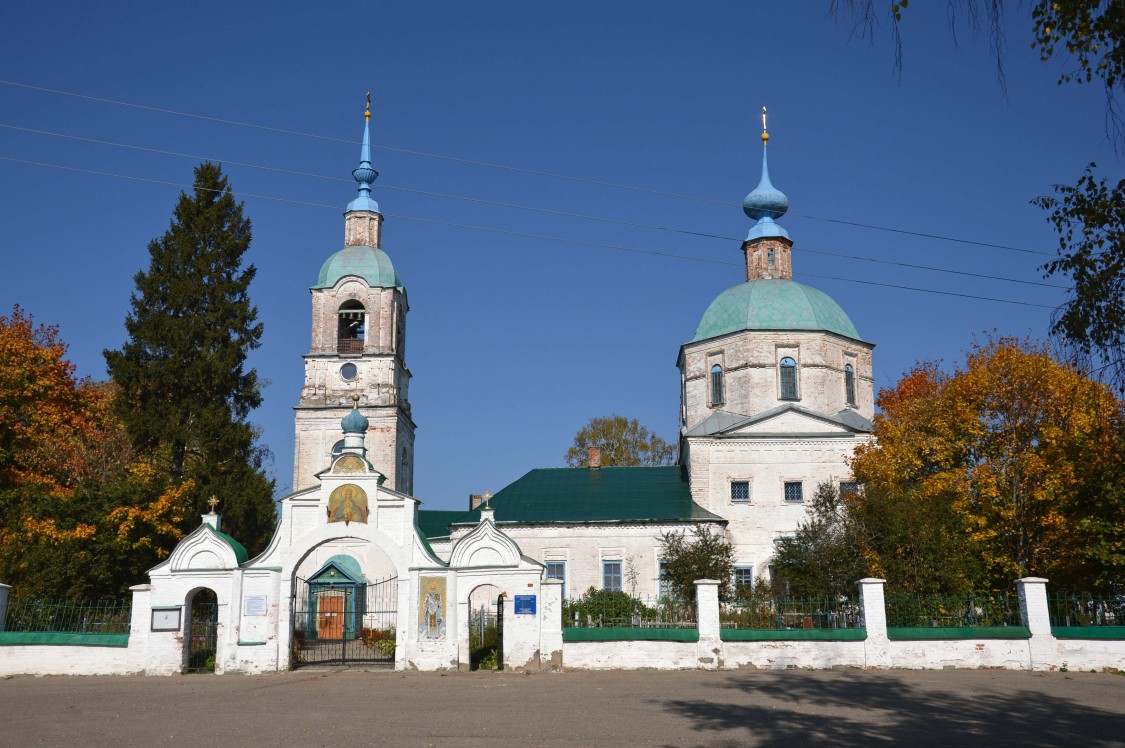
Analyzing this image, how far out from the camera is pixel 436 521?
32906mm

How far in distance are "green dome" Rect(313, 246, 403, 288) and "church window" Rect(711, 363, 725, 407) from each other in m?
10.9

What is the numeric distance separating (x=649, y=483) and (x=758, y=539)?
3.86m

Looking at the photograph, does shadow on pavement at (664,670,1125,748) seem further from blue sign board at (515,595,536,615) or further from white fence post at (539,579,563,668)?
blue sign board at (515,595,536,615)

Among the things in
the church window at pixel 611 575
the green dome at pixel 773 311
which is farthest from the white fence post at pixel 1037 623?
the green dome at pixel 773 311

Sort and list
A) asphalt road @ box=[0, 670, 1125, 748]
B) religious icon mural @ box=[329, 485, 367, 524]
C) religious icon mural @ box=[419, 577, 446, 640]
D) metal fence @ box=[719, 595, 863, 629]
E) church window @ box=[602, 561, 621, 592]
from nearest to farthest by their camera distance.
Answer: asphalt road @ box=[0, 670, 1125, 748] → religious icon mural @ box=[419, 577, 446, 640] → metal fence @ box=[719, 595, 863, 629] → religious icon mural @ box=[329, 485, 367, 524] → church window @ box=[602, 561, 621, 592]

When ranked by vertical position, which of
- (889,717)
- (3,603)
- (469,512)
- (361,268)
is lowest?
(889,717)

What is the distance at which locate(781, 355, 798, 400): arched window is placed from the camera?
2930cm

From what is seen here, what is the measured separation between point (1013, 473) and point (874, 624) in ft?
26.4

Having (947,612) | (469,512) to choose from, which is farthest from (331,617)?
(947,612)

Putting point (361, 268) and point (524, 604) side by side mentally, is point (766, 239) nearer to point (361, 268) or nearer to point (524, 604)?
point (361, 268)

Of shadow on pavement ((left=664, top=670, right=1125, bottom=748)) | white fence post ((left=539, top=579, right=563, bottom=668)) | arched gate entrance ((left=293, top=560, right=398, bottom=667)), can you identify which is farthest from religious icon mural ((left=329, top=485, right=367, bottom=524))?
shadow on pavement ((left=664, top=670, right=1125, bottom=748))

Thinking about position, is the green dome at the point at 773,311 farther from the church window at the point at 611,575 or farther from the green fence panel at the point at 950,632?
the green fence panel at the point at 950,632

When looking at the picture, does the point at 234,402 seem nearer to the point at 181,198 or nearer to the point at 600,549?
the point at 181,198

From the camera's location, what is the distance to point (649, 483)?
29609 millimetres
